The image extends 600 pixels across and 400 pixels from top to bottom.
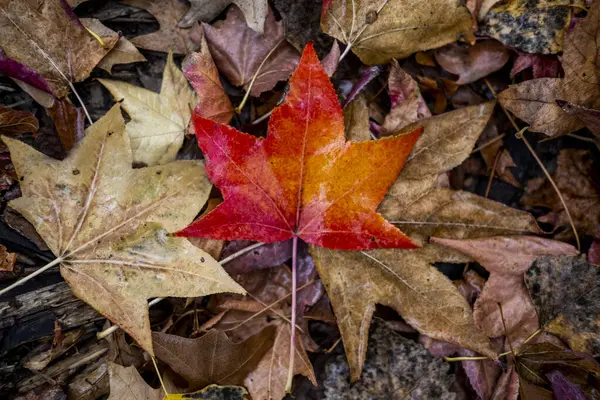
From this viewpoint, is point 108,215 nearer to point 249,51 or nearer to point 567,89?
point 249,51

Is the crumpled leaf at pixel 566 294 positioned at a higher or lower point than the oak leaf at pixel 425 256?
lower

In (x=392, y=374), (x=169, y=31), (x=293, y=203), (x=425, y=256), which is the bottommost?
(x=392, y=374)

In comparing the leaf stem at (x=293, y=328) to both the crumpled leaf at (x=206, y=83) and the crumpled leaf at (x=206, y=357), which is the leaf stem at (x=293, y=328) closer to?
the crumpled leaf at (x=206, y=357)

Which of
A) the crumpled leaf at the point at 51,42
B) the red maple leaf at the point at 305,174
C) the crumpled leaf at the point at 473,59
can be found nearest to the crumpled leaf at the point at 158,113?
the crumpled leaf at the point at 51,42

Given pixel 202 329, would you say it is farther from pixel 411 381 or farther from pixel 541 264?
pixel 541 264

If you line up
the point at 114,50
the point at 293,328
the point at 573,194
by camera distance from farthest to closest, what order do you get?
the point at 573,194, the point at 114,50, the point at 293,328

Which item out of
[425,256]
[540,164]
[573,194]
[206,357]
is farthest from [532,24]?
[206,357]
